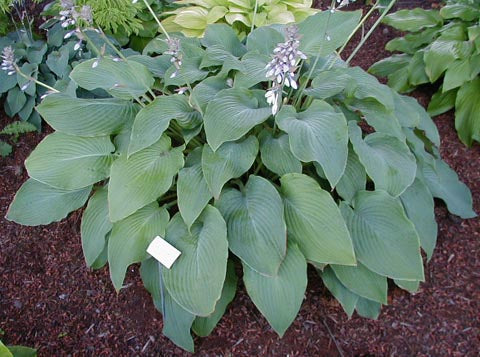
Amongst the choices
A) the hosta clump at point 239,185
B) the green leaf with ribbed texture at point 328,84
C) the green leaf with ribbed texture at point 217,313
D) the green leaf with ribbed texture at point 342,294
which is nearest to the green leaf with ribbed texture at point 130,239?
the hosta clump at point 239,185

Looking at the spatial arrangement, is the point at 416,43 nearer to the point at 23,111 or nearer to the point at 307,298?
the point at 307,298

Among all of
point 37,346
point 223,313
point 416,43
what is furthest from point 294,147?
point 416,43

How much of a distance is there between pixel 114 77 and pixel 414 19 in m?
2.14

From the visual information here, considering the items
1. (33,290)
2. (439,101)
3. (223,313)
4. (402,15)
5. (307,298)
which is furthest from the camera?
(402,15)

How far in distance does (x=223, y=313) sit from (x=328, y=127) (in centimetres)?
94

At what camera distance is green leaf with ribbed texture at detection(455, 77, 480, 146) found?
299 centimetres

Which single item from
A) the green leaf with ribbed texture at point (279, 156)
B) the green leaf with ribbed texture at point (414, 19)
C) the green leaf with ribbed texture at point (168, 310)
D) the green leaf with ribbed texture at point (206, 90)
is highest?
the green leaf with ribbed texture at point (206, 90)

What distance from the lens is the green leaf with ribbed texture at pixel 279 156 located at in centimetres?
205

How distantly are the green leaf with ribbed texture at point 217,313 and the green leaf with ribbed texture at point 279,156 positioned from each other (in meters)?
0.52

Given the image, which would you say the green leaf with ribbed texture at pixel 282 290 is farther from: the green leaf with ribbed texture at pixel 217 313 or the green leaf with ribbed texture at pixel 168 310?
the green leaf with ribbed texture at pixel 168 310

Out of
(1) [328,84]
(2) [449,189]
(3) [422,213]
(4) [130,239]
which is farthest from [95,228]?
(2) [449,189]

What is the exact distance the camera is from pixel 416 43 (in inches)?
130

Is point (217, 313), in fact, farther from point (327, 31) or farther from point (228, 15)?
point (228, 15)

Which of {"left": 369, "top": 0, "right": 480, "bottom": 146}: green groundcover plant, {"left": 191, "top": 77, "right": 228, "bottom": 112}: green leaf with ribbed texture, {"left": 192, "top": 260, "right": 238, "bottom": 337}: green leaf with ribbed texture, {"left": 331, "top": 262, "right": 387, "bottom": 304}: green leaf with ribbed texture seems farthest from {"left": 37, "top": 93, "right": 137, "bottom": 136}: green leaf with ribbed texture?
{"left": 369, "top": 0, "right": 480, "bottom": 146}: green groundcover plant
